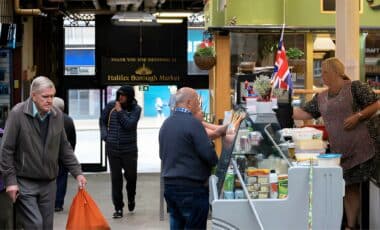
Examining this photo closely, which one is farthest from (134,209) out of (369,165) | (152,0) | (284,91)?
(152,0)

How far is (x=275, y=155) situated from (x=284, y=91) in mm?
2018

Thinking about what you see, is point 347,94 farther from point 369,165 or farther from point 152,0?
point 152,0

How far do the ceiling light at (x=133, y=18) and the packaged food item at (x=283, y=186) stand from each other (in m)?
9.67

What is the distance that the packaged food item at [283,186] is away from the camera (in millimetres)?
5172

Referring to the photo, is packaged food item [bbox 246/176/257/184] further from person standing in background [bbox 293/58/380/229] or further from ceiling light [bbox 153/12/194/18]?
ceiling light [bbox 153/12/194/18]

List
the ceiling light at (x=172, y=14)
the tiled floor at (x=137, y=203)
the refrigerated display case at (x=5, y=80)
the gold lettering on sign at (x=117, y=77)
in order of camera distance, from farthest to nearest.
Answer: the ceiling light at (x=172, y=14), the gold lettering on sign at (x=117, y=77), the refrigerated display case at (x=5, y=80), the tiled floor at (x=137, y=203)

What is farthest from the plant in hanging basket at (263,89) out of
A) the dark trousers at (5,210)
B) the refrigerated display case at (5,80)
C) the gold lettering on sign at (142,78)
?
the gold lettering on sign at (142,78)

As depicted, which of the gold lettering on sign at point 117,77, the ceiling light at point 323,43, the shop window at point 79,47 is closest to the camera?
the ceiling light at point 323,43

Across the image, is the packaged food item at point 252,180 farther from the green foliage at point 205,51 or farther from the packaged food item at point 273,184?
the green foliage at point 205,51

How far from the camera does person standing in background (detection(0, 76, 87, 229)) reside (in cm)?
570

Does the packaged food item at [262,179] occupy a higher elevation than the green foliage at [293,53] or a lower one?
lower

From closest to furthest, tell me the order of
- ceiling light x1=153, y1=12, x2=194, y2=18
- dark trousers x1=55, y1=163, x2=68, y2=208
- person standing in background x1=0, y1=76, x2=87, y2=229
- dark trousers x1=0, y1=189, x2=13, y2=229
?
1. person standing in background x1=0, y1=76, x2=87, y2=229
2. dark trousers x1=0, y1=189, x2=13, y2=229
3. dark trousers x1=55, y1=163, x2=68, y2=208
4. ceiling light x1=153, y1=12, x2=194, y2=18

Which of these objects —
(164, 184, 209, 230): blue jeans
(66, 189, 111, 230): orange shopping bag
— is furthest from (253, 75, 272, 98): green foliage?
(66, 189, 111, 230): orange shopping bag

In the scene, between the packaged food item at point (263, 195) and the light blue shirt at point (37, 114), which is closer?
the packaged food item at point (263, 195)
